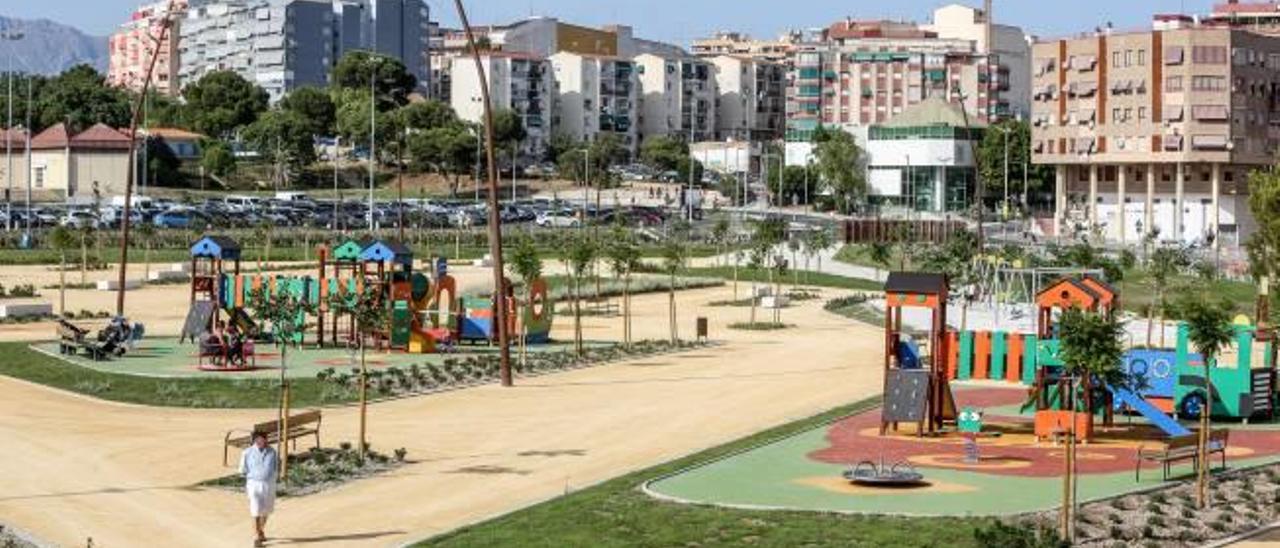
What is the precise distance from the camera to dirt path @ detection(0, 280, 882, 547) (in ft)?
96.9

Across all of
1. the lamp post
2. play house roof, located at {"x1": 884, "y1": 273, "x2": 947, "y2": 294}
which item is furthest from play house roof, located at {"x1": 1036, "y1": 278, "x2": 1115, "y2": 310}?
the lamp post

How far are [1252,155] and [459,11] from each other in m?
98.8

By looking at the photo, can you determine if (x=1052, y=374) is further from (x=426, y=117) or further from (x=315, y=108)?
(x=315, y=108)

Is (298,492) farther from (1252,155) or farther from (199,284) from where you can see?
(1252,155)

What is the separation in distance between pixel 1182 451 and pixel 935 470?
4.06 m

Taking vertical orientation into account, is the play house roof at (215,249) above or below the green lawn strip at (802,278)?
above

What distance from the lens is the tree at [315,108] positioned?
18225 cm

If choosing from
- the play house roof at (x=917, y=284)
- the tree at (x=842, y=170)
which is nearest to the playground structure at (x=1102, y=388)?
the play house roof at (x=917, y=284)

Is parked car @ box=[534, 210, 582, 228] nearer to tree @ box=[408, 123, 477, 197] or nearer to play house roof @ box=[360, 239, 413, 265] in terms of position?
tree @ box=[408, 123, 477, 197]

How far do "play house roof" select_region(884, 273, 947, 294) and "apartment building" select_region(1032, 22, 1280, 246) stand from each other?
98120 mm

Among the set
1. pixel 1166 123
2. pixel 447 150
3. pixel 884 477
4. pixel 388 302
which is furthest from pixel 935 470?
pixel 447 150

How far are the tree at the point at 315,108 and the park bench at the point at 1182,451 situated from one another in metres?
150

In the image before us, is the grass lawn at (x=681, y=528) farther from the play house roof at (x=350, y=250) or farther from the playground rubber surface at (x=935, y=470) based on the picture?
the play house roof at (x=350, y=250)

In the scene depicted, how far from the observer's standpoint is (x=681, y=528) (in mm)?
27750
